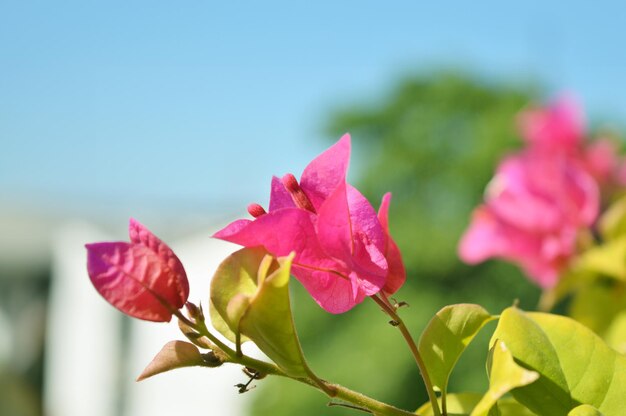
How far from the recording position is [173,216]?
966 cm

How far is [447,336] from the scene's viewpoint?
29cm

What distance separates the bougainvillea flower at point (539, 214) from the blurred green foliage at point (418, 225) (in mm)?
2235

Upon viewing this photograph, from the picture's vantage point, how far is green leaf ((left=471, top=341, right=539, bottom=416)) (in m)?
0.22

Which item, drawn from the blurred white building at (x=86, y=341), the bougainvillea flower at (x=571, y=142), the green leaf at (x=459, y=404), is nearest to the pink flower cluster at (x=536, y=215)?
the bougainvillea flower at (x=571, y=142)

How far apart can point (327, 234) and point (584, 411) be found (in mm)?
91

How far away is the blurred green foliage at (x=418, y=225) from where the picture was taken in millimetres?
3037

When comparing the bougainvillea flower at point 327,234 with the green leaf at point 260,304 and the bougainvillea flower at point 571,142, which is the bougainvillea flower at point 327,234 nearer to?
the green leaf at point 260,304

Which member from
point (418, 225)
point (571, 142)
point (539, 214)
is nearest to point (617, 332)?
point (539, 214)

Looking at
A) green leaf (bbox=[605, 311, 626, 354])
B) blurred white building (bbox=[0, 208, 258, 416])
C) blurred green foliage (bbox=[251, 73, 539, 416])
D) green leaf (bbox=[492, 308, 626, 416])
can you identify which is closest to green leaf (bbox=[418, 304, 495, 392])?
green leaf (bbox=[492, 308, 626, 416])

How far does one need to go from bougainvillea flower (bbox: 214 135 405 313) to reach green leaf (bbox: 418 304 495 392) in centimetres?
2

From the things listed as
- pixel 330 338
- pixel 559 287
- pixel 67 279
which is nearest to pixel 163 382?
pixel 67 279

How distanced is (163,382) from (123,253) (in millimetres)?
6093

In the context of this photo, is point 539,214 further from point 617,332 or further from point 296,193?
point 296,193

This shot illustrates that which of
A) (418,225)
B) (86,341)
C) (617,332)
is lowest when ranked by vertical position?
(86,341)
